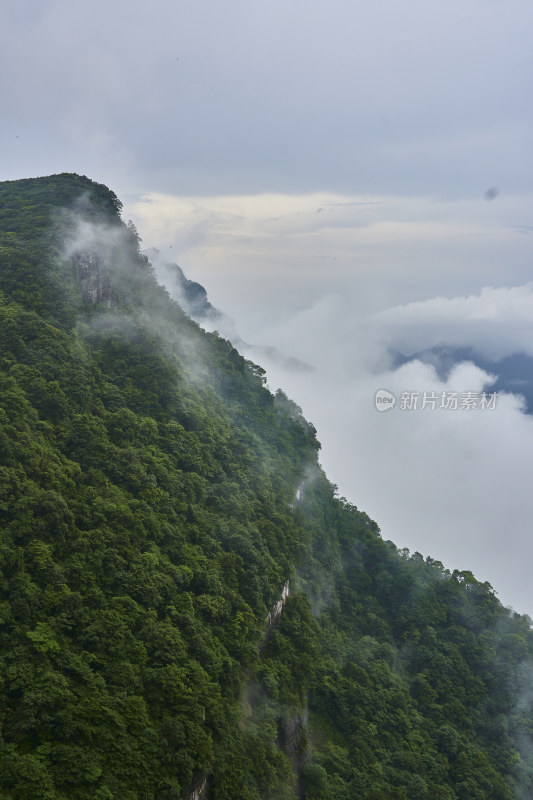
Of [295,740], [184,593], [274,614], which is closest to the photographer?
[184,593]

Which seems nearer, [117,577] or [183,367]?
[117,577]

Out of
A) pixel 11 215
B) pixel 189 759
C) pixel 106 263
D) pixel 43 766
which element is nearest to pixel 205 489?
pixel 189 759

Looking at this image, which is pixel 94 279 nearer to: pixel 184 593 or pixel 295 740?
pixel 184 593

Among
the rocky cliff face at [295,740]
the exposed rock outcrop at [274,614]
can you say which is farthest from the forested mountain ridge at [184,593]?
the exposed rock outcrop at [274,614]

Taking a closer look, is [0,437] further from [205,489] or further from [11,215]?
[11,215]

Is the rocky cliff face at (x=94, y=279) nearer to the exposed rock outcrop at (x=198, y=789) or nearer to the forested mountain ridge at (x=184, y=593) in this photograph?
the forested mountain ridge at (x=184, y=593)

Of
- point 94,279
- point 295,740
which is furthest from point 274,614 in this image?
point 94,279

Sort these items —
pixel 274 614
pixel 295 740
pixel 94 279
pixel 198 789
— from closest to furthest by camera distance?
1. pixel 198 789
2. pixel 295 740
3. pixel 274 614
4. pixel 94 279
